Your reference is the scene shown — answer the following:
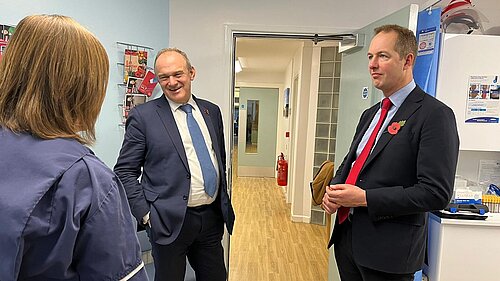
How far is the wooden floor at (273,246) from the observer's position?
3199 millimetres

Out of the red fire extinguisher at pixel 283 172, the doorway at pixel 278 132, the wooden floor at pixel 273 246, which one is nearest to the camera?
the wooden floor at pixel 273 246

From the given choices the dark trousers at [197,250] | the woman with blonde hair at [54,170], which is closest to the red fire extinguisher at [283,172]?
the dark trousers at [197,250]

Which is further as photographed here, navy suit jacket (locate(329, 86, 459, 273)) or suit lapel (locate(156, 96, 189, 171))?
suit lapel (locate(156, 96, 189, 171))

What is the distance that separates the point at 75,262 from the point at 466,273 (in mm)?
2110

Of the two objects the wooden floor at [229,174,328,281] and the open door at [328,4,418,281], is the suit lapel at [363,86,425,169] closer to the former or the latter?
the open door at [328,4,418,281]

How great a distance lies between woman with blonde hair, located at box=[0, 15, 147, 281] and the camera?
0.67m

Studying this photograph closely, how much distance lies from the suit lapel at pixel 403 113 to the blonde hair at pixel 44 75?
3.49 feet

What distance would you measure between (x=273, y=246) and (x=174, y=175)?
2.41 metres

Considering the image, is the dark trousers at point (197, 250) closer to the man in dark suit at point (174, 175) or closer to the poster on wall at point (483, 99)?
the man in dark suit at point (174, 175)

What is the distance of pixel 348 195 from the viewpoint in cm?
142

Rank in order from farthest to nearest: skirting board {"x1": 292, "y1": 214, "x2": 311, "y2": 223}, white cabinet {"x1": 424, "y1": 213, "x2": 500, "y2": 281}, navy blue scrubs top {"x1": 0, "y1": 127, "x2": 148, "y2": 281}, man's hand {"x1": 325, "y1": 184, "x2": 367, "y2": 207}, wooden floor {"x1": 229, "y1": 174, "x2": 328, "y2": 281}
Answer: skirting board {"x1": 292, "y1": 214, "x2": 311, "y2": 223} < wooden floor {"x1": 229, "y1": 174, "x2": 328, "y2": 281} < white cabinet {"x1": 424, "y1": 213, "x2": 500, "y2": 281} < man's hand {"x1": 325, "y1": 184, "x2": 367, "y2": 207} < navy blue scrubs top {"x1": 0, "y1": 127, "x2": 148, "y2": 281}

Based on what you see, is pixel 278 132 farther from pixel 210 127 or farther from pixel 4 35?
pixel 4 35

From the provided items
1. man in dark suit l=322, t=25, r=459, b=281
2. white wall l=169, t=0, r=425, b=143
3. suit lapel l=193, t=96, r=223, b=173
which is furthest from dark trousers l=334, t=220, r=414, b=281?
white wall l=169, t=0, r=425, b=143

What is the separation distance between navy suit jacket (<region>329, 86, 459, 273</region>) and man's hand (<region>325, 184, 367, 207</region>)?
0.03 meters
